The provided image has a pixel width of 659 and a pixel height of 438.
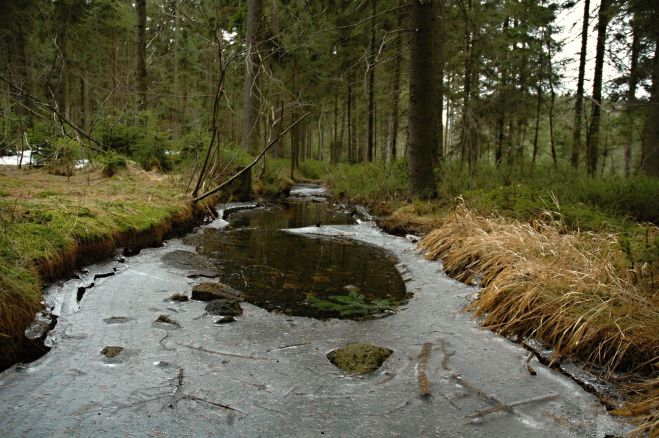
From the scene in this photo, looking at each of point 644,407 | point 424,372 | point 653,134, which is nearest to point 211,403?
point 424,372

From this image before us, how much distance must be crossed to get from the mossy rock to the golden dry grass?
1.17 m

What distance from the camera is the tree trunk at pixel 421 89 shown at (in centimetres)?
798

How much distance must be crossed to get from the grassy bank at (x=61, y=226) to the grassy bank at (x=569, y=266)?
3.60 metres

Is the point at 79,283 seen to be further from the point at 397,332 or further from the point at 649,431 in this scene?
the point at 649,431

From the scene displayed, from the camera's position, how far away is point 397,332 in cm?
349

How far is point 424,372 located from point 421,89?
6509 millimetres

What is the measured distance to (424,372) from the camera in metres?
2.79

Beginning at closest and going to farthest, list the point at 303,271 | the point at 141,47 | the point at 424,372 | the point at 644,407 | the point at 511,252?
1. the point at 644,407
2. the point at 424,372
3. the point at 511,252
4. the point at 303,271
5. the point at 141,47

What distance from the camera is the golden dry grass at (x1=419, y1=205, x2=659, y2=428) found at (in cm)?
272

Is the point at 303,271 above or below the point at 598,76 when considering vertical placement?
below

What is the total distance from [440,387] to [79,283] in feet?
11.0

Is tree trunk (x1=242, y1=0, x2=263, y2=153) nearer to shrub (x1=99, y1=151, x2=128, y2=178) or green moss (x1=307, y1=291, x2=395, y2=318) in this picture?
shrub (x1=99, y1=151, x2=128, y2=178)

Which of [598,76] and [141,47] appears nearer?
[598,76]

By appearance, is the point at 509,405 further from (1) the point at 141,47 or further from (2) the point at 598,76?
(1) the point at 141,47
